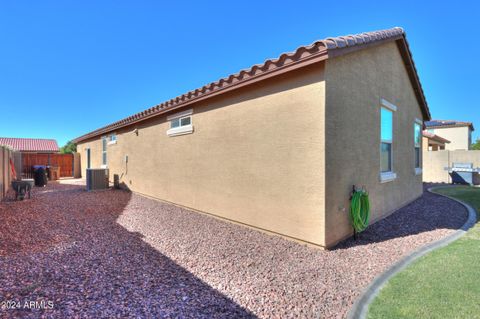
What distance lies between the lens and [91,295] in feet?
9.91

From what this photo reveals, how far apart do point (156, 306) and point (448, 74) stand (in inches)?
999

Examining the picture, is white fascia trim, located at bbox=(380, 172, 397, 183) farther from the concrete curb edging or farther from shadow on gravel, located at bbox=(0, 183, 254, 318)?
shadow on gravel, located at bbox=(0, 183, 254, 318)

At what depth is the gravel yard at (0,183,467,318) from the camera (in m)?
2.89

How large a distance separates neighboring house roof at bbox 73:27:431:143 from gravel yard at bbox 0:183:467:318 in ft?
11.8

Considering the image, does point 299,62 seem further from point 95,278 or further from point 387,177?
point 95,278

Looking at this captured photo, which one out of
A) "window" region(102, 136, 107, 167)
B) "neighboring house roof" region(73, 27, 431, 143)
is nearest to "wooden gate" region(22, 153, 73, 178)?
"window" region(102, 136, 107, 167)

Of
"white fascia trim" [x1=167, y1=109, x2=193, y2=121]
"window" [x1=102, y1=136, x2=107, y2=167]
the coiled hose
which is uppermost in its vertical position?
A: "white fascia trim" [x1=167, y1=109, x2=193, y2=121]

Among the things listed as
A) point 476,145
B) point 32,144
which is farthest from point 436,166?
point 32,144

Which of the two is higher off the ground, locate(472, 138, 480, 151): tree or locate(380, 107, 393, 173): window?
locate(472, 138, 480, 151): tree

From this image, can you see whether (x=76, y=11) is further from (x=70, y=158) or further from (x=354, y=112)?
(x=70, y=158)

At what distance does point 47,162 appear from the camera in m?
21.8

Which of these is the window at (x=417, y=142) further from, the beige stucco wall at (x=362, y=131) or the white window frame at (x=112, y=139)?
the white window frame at (x=112, y=139)

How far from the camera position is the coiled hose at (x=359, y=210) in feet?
17.5

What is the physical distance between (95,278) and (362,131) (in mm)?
6109
